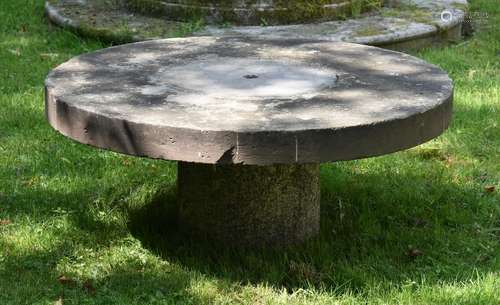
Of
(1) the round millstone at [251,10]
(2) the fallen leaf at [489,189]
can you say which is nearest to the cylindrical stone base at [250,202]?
(2) the fallen leaf at [489,189]

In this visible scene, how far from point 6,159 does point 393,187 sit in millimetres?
2109

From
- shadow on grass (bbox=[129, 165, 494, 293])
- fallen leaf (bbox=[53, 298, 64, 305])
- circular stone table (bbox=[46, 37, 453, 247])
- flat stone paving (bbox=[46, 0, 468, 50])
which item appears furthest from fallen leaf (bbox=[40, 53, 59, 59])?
fallen leaf (bbox=[53, 298, 64, 305])

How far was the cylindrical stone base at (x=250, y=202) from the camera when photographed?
14.1 ft

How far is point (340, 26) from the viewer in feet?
25.1

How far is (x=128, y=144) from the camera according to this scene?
371 centimetres

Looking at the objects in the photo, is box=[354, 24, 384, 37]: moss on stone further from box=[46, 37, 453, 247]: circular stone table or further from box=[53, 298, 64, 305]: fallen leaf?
box=[53, 298, 64, 305]: fallen leaf

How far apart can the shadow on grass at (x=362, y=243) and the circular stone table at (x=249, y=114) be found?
5.2 inches

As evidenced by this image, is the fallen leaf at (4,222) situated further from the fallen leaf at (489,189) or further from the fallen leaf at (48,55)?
A: the fallen leaf at (48,55)

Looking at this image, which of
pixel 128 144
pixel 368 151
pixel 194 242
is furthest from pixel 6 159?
pixel 368 151

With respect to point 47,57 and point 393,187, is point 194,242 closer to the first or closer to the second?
point 393,187

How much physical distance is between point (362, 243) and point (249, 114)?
1.04 meters

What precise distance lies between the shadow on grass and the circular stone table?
0.43 ft

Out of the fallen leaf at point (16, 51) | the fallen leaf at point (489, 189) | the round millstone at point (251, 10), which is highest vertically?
the round millstone at point (251, 10)

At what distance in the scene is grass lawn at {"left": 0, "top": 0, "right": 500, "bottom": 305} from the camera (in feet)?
13.2
